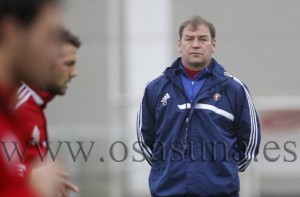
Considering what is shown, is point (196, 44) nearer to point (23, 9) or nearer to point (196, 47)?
point (196, 47)

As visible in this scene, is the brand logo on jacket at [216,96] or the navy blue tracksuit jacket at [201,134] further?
the brand logo on jacket at [216,96]

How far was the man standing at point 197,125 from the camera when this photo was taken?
19.9 feet

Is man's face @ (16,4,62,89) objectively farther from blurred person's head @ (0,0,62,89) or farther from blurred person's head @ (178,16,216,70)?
blurred person's head @ (178,16,216,70)

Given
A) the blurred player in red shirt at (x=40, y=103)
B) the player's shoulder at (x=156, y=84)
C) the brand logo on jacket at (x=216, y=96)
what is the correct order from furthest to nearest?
the player's shoulder at (x=156, y=84)
the brand logo on jacket at (x=216, y=96)
the blurred player in red shirt at (x=40, y=103)

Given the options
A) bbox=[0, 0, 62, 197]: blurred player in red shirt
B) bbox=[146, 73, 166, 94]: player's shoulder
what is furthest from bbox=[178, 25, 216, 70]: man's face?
bbox=[0, 0, 62, 197]: blurred player in red shirt

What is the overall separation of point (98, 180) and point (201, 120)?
7.94 metres

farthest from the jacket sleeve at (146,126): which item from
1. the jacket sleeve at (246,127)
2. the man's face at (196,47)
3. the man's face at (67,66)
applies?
the man's face at (67,66)

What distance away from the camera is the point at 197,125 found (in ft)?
20.1

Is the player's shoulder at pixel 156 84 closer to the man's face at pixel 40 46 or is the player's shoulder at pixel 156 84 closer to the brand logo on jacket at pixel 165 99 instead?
the brand logo on jacket at pixel 165 99

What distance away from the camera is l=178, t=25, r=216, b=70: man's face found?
6184mm

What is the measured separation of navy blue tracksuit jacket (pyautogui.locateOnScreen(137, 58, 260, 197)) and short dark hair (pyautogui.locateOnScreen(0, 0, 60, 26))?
346 centimetres

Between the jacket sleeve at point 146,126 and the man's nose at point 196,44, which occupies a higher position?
the man's nose at point 196,44

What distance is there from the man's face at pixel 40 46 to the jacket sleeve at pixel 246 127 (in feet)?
12.0

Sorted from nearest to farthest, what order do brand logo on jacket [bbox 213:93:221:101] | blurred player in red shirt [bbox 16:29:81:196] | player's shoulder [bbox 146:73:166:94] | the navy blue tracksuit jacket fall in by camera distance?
blurred player in red shirt [bbox 16:29:81:196] < the navy blue tracksuit jacket < brand logo on jacket [bbox 213:93:221:101] < player's shoulder [bbox 146:73:166:94]
